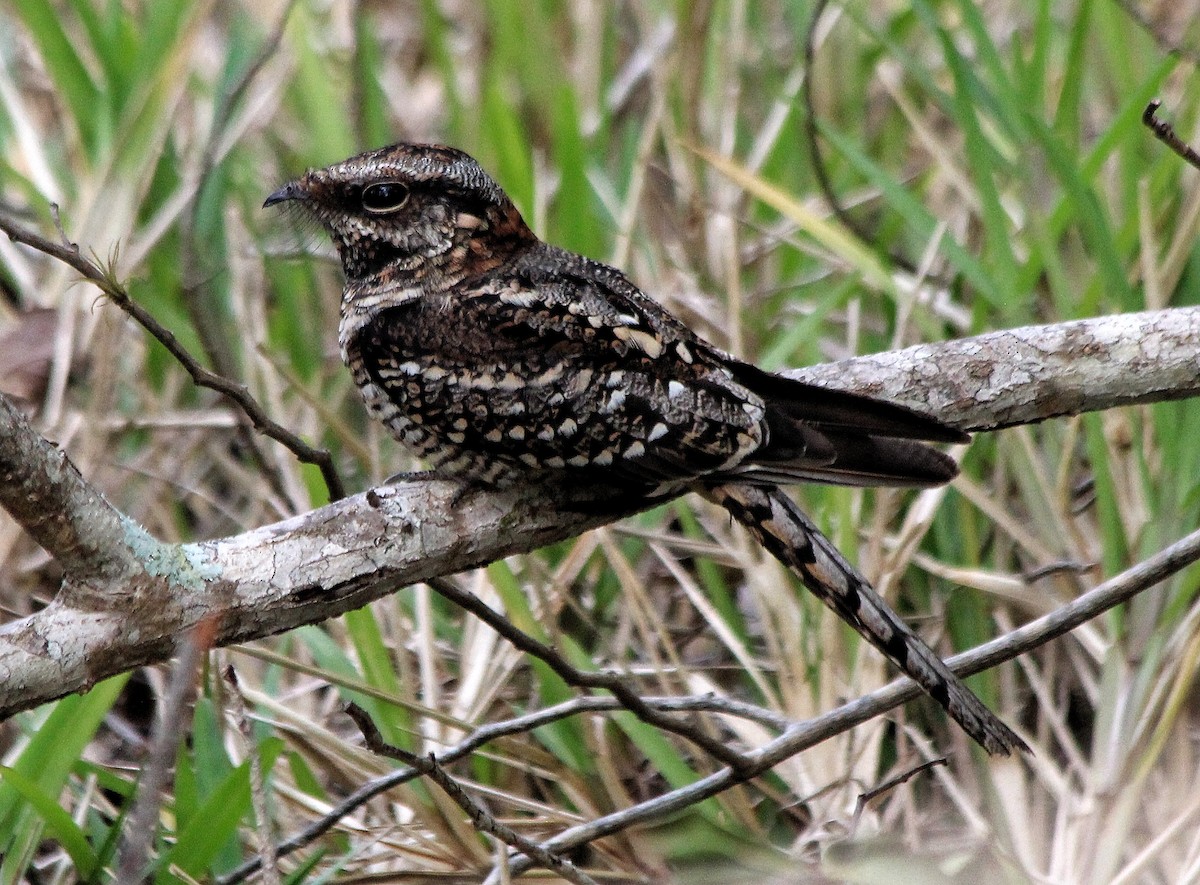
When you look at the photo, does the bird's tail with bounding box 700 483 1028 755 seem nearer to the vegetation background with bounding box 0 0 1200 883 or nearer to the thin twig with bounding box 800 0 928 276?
the vegetation background with bounding box 0 0 1200 883

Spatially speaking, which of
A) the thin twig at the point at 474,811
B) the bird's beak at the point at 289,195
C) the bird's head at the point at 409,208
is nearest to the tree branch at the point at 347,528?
Answer: the thin twig at the point at 474,811

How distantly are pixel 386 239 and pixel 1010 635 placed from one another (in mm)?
1463

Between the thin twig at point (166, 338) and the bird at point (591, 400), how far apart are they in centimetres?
40

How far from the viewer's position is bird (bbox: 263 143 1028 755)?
8.70 ft

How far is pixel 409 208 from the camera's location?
3076 millimetres

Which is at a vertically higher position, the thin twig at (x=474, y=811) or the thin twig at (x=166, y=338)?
the thin twig at (x=166, y=338)

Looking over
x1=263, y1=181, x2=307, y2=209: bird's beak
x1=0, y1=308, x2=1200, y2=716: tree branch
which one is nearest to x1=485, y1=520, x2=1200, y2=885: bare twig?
x1=0, y1=308, x2=1200, y2=716: tree branch

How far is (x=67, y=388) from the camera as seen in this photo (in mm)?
4188

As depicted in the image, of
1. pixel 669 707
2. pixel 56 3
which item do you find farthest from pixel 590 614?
pixel 56 3

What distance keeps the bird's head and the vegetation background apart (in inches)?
13.5

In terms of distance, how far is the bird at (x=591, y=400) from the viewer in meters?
2.65

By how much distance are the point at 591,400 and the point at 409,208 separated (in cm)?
64

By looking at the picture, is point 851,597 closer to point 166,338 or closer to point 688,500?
point 688,500

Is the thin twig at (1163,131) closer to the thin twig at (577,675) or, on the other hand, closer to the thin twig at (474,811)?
the thin twig at (577,675)
